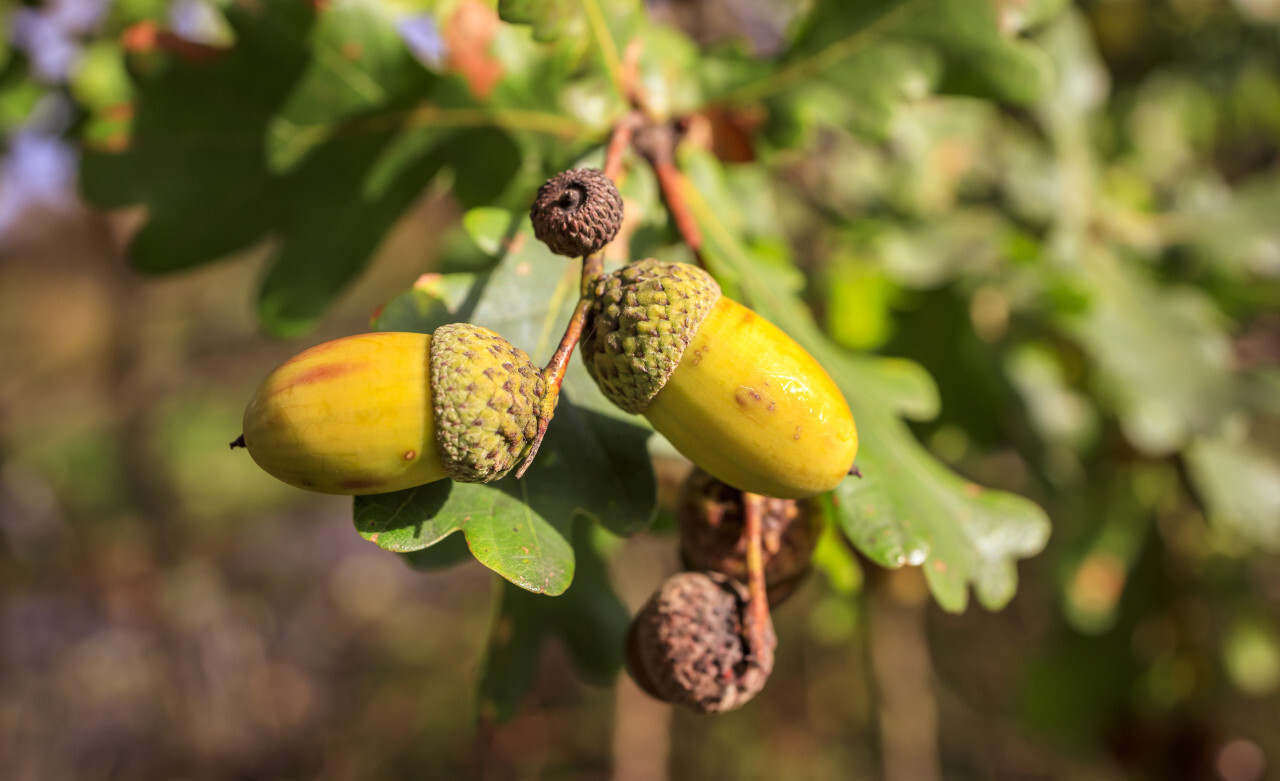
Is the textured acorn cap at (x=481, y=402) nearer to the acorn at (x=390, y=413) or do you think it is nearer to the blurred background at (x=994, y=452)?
the acorn at (x=390, y=413)

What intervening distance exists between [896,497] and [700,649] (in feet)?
0.98

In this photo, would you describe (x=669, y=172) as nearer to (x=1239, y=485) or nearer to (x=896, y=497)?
(x=896, y=497)

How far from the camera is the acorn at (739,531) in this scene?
1.00m

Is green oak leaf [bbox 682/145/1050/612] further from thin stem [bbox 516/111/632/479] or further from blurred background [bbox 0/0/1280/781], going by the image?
blurred background [bbox 0/0/1280/781]

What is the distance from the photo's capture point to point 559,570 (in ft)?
2.71

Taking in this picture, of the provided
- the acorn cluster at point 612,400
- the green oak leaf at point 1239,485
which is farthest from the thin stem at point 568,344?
the green oak leaf at point 1239,485

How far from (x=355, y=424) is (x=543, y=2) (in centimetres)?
67

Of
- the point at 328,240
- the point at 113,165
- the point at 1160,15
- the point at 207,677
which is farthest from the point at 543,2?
the point at 207,677

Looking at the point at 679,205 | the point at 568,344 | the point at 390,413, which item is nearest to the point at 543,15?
the point at 679,205

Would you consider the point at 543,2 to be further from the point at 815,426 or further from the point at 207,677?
the point at 207,677

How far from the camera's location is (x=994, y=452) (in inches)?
82.1

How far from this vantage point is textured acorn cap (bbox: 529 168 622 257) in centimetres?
82

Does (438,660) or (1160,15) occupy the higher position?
(1160,15)

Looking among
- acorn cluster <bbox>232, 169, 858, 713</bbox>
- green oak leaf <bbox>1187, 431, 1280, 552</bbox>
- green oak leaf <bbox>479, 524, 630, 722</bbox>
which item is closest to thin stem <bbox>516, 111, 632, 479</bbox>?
acorn cluster <bbox>232, 169, 858, 713</bbox>
